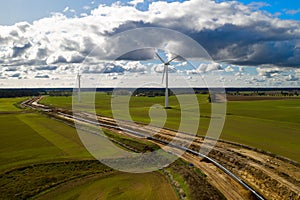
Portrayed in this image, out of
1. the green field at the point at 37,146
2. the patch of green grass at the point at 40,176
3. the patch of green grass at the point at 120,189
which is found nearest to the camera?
the patch of green grass at the point at 120,189

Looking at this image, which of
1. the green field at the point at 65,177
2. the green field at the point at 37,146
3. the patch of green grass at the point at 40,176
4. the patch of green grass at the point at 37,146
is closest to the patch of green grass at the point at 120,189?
the green field at the point at 65,177

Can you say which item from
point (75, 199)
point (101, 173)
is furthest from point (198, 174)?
point (75, 199)

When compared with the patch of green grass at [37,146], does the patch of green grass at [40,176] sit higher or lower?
higher

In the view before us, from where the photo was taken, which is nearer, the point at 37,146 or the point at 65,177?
the point at 65,177

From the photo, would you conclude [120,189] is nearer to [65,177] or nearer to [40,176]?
[65,177]

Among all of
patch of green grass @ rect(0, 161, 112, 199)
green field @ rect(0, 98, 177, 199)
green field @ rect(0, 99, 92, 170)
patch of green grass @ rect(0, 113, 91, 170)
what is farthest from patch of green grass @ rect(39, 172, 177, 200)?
patch of green grass @ rect(0, 113, 91, 170)

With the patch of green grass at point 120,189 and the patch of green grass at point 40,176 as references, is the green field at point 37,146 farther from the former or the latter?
the patch of green grass at point 120,189

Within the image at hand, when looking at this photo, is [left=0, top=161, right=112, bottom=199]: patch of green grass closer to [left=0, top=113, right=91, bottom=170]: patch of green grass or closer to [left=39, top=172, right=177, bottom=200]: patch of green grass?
[left=39, top=172, right=177, bottom=200]: patch of green grass

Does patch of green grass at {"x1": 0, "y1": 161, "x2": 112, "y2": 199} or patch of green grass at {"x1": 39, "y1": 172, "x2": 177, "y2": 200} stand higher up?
patch of green grass at {"x1": 0, "y1": 161, "x2": 112, "y2": 199}

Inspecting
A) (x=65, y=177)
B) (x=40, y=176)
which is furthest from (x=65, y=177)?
(x=40, y=176)

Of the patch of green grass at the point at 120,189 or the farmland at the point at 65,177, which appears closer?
the patch of green grass at the point at 120,189

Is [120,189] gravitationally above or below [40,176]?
below

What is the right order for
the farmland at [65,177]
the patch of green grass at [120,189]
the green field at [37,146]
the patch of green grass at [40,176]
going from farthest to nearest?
the green field at [37,146] → the farmland at [65,177] → the patch of green grass at [40,176] → the patch of green grass at [120,189]
